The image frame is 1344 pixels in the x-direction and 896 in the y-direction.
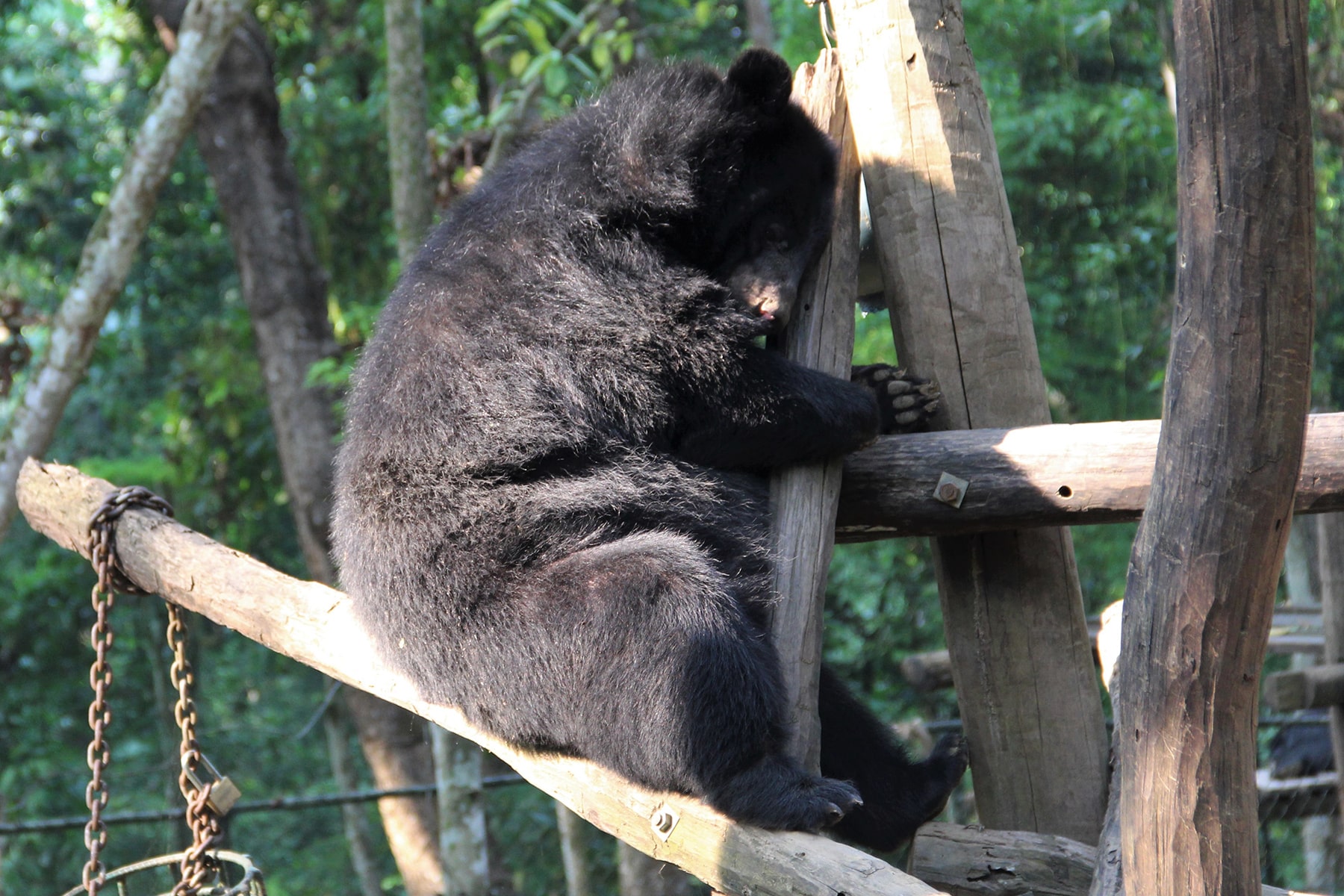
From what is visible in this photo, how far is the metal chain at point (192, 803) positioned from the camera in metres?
2.99

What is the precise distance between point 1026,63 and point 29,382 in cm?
705

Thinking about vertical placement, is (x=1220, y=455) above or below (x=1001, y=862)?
above

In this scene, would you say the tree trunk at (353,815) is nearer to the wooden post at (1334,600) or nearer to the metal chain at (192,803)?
the metal chain at (192,803)

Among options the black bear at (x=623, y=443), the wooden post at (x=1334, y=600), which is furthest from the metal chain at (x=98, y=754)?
the wooden post at (x=1334, y=600)

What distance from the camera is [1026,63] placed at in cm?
845

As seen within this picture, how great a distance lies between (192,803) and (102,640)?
515 millimetres

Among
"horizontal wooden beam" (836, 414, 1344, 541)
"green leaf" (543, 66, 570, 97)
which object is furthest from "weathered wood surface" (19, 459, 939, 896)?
"green leaf" (543, 66, 570, 97)

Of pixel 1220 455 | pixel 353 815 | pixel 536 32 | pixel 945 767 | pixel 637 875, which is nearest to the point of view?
pixel 1220 455

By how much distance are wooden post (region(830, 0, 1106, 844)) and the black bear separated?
15cm

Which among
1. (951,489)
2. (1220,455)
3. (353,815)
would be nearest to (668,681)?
(951,489)

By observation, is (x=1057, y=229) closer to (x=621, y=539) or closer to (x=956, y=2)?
(x=956, y=2)

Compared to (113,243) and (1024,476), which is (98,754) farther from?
(113,243)

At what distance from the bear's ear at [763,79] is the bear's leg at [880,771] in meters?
1.52

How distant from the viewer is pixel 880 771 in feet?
9.07
